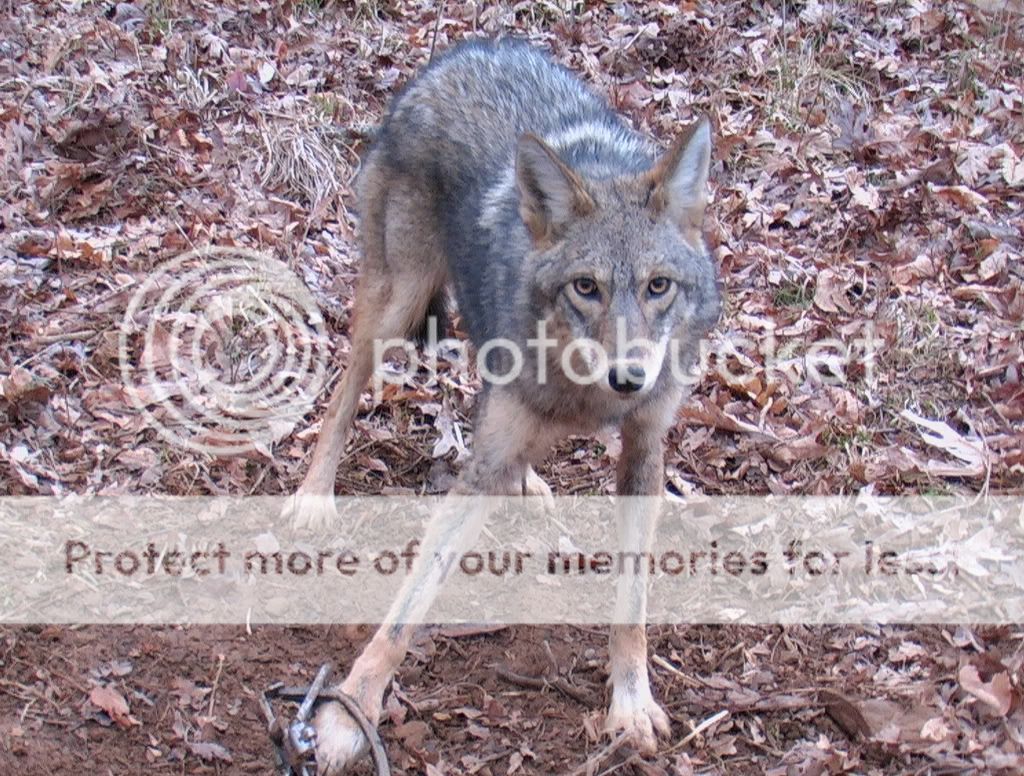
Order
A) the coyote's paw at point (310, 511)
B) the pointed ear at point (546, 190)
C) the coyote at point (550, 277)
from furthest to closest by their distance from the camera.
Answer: the coyote's paw at point (310, 511) < the pointed ear at point (546, 190) < the coyote at point (550, 277)

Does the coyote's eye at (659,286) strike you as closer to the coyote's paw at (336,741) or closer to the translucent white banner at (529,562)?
the translucent white banner at (529,562)

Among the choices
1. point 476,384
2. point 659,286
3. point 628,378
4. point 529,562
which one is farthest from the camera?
point 476,384

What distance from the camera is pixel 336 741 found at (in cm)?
427

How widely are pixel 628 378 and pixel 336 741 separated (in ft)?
5.78

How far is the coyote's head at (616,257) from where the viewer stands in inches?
169

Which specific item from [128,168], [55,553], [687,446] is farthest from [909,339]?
[128,168]

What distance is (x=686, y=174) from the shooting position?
457 cm

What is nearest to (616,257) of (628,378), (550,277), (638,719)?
(550,277)

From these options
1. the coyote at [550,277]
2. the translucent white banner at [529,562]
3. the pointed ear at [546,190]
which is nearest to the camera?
the coyote at [550,277]

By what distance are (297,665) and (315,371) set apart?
255cm

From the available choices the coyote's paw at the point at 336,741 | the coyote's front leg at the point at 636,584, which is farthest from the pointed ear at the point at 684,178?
the coyote's paw at the point at 336,741

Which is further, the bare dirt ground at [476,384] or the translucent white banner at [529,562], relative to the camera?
the translucent white banner at [529,562]

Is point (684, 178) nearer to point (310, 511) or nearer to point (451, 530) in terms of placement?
point (451, 530)

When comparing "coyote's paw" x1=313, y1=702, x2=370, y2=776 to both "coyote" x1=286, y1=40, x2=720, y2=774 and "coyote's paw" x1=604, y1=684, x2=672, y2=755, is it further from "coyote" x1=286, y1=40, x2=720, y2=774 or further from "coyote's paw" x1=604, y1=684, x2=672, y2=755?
"coyote's paw" x1=604, y1=684, x2=672, y2=755
